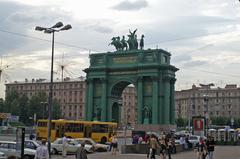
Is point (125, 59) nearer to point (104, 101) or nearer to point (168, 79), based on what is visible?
point (104, 101)

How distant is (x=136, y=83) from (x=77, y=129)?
112 feet

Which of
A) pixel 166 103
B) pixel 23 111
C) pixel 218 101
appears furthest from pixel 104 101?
pixel 218 101

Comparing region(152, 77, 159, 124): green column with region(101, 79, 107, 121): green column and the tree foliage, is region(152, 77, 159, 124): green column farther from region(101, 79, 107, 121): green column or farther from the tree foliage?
the tree foliage

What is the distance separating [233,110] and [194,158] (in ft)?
486

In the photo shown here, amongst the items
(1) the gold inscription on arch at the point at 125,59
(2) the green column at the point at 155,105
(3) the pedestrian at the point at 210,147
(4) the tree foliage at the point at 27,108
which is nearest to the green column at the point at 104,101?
(1) the gold inscription on arch at the point at 125,59

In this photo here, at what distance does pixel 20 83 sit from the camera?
626 ft

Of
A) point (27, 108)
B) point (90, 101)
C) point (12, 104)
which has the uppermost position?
point (12, 104)

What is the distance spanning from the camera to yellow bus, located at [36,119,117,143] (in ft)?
176

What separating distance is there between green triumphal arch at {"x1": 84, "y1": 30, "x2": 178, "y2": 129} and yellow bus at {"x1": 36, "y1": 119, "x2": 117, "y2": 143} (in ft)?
86.2

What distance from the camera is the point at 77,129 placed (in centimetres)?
5606

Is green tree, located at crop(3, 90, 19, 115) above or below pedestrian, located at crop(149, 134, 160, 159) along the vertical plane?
above

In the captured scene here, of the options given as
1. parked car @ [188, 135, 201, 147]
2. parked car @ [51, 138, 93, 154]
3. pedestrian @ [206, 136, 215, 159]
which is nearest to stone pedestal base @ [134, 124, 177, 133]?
parked car @ [188, 135, 201, 147]

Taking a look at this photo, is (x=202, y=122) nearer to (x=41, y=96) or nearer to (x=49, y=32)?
(x=49, y=32)

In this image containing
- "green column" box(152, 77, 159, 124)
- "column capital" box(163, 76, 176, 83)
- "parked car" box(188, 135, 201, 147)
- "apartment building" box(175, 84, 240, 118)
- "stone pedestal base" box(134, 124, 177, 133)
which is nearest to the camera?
"parked car" box(188, 135, 201, 147)
